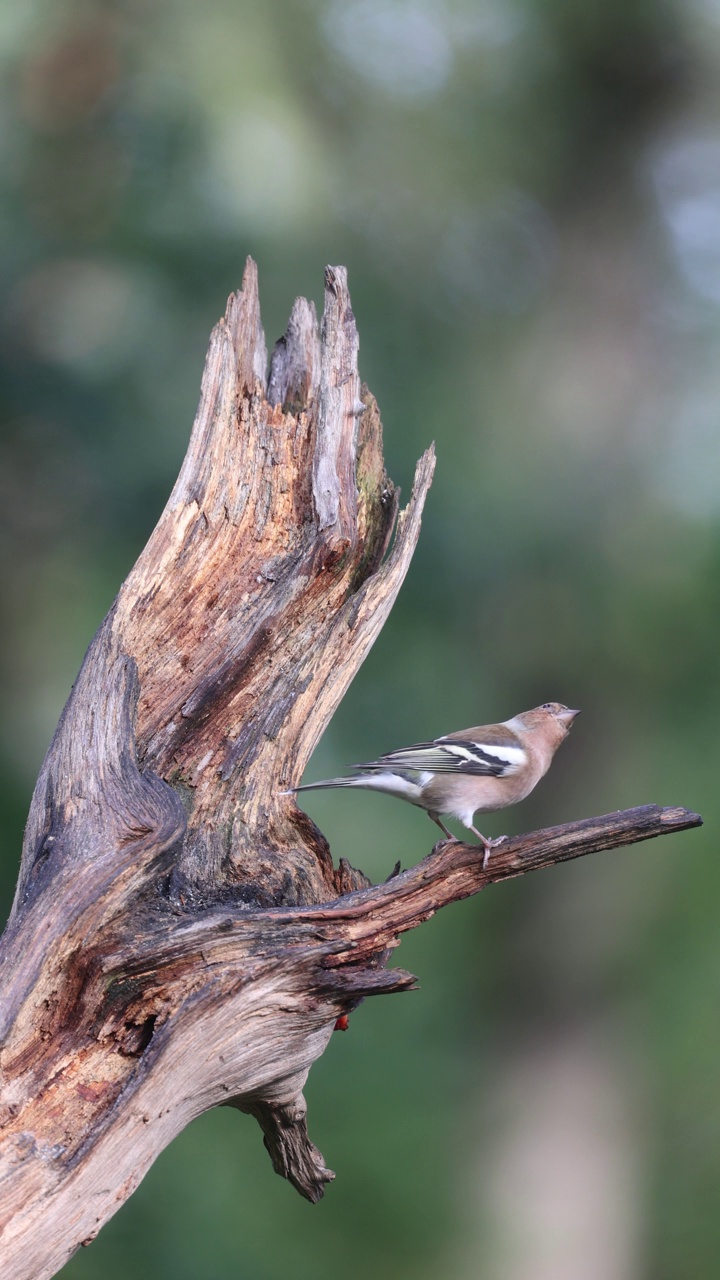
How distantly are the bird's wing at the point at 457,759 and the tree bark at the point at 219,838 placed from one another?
0.36m

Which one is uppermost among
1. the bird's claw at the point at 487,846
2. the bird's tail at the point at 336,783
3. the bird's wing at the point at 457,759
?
the bird's wing at the point at 457,759

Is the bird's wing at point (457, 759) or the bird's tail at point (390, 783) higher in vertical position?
the bird's wing at point (457, 759)

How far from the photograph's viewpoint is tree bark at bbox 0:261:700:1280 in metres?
2.94

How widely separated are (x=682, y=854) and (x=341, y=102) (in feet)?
28.3

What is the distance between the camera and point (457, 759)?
439 centimetres

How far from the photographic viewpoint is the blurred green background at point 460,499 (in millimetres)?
9008

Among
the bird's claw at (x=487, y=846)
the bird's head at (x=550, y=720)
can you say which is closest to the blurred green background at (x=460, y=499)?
the bird's head at (x=550, y=720)

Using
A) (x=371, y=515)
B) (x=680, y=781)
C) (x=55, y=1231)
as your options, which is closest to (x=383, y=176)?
(x=680, y=781)

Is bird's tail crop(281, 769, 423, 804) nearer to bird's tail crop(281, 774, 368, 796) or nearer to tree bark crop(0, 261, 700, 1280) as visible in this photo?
bird's tail crop(281, 774, 368, 796)

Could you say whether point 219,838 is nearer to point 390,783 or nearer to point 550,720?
point 390,783

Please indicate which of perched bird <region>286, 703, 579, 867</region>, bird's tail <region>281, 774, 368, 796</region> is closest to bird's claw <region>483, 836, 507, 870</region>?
perched bird <region>286, 703, 579, 867</region>

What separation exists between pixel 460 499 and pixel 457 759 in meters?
5.11

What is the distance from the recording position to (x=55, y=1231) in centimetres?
277

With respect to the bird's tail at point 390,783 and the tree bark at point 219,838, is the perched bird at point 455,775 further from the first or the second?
the tree bark at point 219,838
